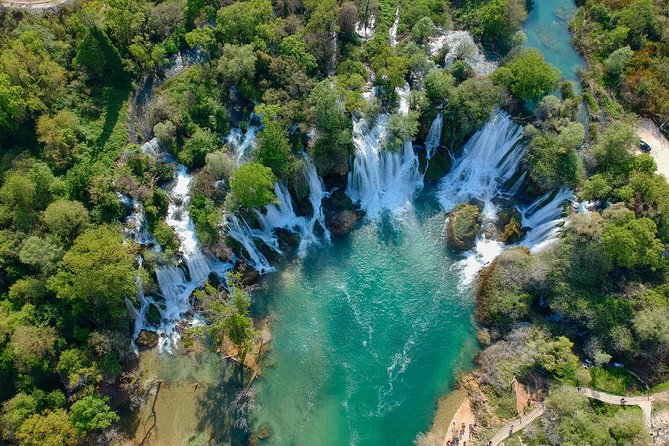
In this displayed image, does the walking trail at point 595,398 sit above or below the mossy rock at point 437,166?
below

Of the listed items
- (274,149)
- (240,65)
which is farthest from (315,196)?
(240,65)

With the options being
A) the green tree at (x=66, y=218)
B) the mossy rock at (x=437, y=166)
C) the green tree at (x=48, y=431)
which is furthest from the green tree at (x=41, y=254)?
the mossy rock at (x=437, y=166)

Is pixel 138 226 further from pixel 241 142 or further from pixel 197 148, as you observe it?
→ pixel 241 142

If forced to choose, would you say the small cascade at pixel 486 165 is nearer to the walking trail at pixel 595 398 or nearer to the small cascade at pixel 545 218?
the small cascade at pixel 545 218

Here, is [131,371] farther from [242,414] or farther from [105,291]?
[242,414]

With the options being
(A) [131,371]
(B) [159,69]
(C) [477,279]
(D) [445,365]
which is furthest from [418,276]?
(B) [159,69]

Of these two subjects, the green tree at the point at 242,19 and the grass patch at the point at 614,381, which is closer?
the grass patch at the point at 614,381
